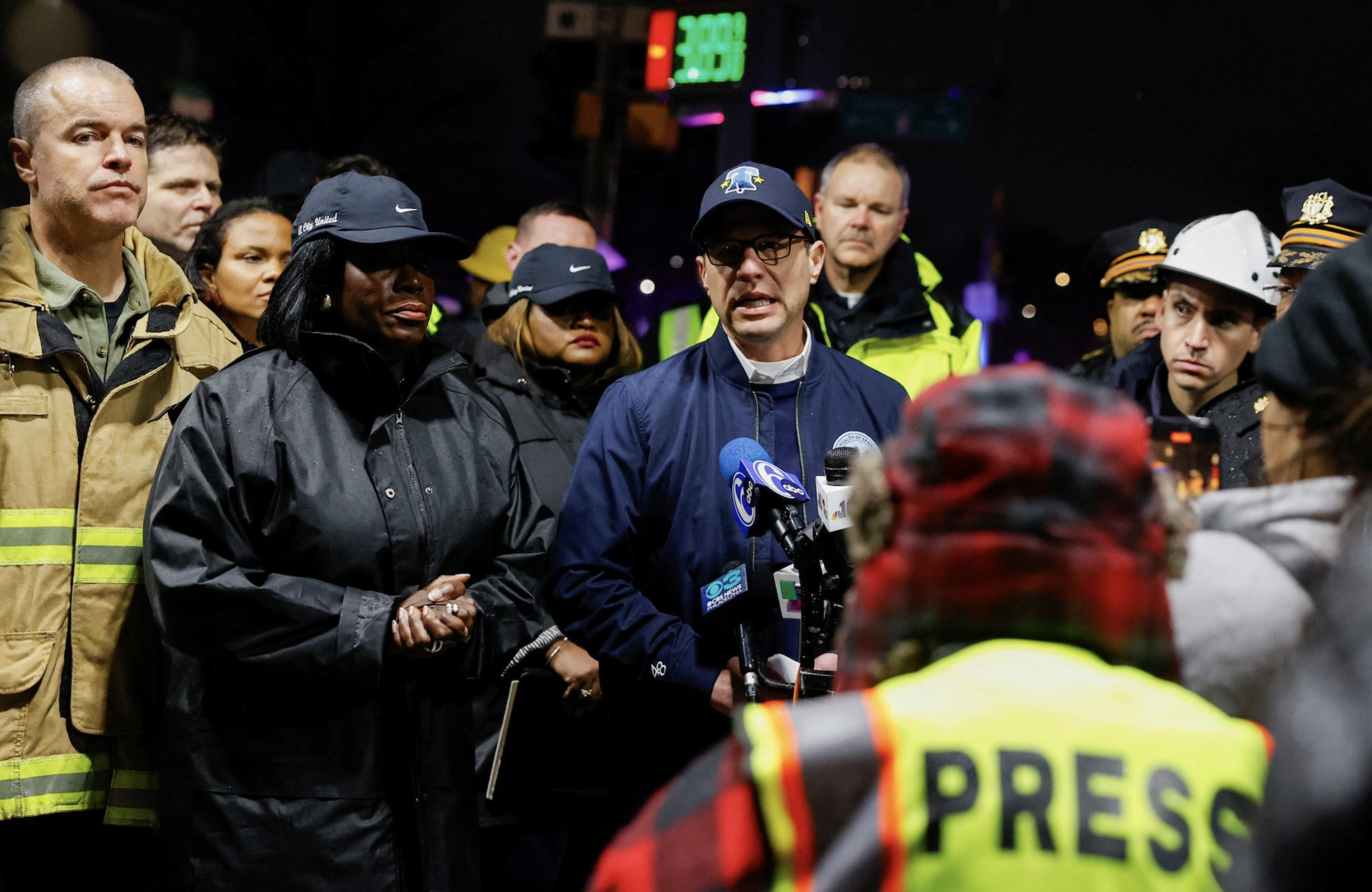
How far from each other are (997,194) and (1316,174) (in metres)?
5.47

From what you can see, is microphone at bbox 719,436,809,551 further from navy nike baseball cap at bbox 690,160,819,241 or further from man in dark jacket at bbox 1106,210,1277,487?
man in dark jacket at bbox 1106,210,1277,487

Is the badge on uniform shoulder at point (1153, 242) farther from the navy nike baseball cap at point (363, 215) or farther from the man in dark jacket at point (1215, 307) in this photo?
the navy nike baseball cap at point (363, 215)

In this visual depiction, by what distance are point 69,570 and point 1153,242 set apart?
13.7 ft

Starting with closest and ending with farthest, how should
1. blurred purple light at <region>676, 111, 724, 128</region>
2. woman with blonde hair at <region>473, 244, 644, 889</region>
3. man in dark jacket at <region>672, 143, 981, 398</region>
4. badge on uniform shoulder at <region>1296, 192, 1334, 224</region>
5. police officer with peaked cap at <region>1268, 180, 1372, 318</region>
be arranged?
1. police officer with peaked cap at <region>1268, 180, 1372, 318</region>
2. badge on uniform shoulder at <region>1296, 192, 1334, 224</region>
3. woman with blonde hair at <region>473, 244, 644, 889</region>
4. man in dark jacket at <region>672, 143, 981, 398</region>
5. blurred purple light at <region>676, 111, 724, 128</region>

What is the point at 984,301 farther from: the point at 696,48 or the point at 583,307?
the point at 583,307

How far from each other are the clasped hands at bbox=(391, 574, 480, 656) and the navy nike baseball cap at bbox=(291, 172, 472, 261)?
3.09 feet

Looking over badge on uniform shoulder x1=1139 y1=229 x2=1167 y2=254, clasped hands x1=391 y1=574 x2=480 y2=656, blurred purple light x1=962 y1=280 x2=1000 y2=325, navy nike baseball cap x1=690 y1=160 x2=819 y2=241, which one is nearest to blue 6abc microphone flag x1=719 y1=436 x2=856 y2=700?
clasped hands x1=391 y1=574 x2=480 y2=656

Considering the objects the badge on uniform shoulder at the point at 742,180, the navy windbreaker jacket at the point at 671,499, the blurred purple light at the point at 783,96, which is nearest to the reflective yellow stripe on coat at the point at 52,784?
the navy windbreaker jacket at the point at 671,499

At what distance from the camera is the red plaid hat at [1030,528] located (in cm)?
136

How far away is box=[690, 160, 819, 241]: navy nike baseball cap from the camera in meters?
3.37

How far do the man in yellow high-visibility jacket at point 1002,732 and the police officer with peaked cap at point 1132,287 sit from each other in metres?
3.74

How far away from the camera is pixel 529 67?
13.0 meters

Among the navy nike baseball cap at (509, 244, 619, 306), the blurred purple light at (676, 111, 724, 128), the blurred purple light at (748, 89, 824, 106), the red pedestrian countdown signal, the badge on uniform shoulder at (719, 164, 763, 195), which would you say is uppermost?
the red pedestrian countdown signal

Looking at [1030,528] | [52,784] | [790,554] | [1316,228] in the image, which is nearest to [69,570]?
[52,784]
